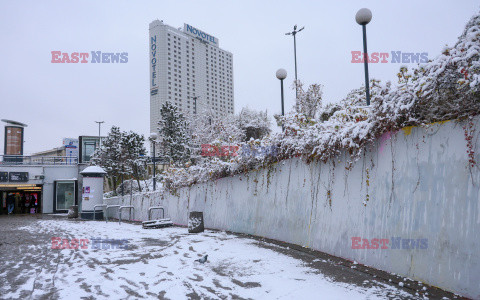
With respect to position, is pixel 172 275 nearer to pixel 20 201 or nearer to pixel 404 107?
pixel 404 107

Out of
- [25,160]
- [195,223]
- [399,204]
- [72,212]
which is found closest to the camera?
[399,204]

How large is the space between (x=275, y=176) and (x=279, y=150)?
0.77m

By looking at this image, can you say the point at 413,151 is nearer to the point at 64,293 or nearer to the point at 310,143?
the point at 310,143

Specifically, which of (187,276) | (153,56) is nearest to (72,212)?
(187,276)

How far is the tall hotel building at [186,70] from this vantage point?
149 meters

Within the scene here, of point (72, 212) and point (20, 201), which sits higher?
point (72, 212)

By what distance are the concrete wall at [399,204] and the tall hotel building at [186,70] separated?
132 meters

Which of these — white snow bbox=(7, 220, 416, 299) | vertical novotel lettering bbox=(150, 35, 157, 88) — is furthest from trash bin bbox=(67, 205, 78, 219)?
vertical novotel lettering bbox=(150, 35, 157, 88)

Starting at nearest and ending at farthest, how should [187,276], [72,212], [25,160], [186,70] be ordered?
1. [187,276]
2. [72,212]
3. [25,160]
4. [186,70]

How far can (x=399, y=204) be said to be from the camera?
5.45 meters

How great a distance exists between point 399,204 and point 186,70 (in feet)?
532

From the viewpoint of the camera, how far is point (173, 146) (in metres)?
32.2

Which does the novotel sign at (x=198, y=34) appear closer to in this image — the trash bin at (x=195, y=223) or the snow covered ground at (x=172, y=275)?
the trash bin at (x=195, y=223)

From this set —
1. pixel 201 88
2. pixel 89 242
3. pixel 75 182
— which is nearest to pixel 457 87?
pixel 89 242
